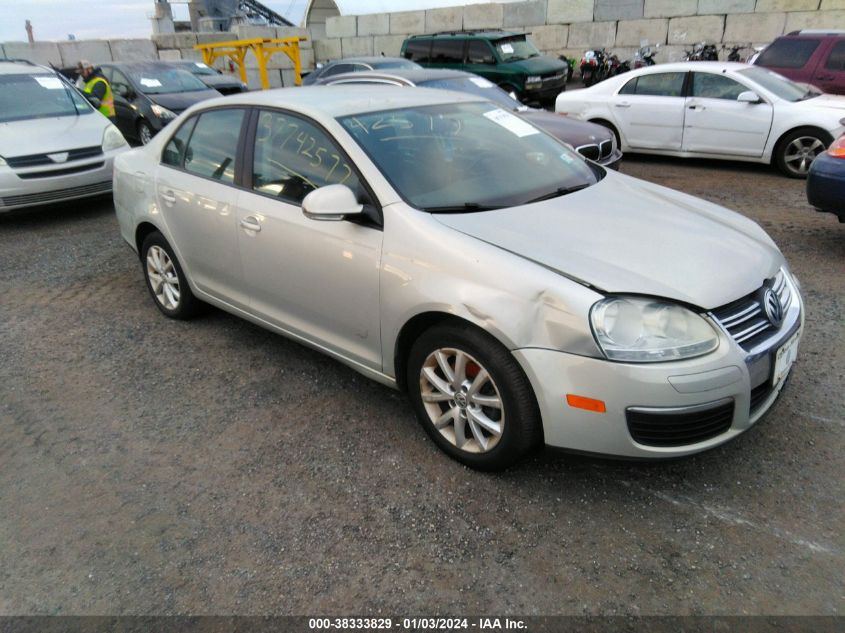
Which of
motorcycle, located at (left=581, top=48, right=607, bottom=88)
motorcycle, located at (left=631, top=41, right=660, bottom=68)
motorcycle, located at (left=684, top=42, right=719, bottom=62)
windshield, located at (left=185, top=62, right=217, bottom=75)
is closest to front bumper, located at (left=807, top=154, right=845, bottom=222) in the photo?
motorcycle, located at (left=684, top=42, right=719, bottom=62)

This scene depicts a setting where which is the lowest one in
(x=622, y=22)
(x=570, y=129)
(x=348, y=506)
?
(x=348, y=506)

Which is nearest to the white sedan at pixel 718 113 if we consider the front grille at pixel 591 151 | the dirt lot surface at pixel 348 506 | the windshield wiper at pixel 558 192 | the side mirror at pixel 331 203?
the front grille at pixel 591 151

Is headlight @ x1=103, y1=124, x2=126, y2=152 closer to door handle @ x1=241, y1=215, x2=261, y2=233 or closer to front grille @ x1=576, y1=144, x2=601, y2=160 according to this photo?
door handle @ x1=241, y1=215, x2=261, y2=233

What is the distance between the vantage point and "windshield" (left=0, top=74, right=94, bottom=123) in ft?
25.6

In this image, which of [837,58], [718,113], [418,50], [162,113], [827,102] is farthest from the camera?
[418,50]

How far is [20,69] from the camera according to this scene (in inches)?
335

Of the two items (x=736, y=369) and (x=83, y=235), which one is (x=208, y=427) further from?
(x=83, y=235)

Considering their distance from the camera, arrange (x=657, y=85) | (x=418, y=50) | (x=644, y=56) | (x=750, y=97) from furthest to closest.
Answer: (x=644, y=56), (x=418, y=50), (x=657, y=85), (x=750, y=97)

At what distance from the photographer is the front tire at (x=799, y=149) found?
7.94 m

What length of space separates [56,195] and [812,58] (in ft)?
34.4

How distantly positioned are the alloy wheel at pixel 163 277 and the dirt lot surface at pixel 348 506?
564mm

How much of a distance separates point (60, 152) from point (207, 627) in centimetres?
653

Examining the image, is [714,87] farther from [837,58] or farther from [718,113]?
[837,58]

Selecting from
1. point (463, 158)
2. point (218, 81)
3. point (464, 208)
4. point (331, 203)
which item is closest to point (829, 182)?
point (463, 158)
